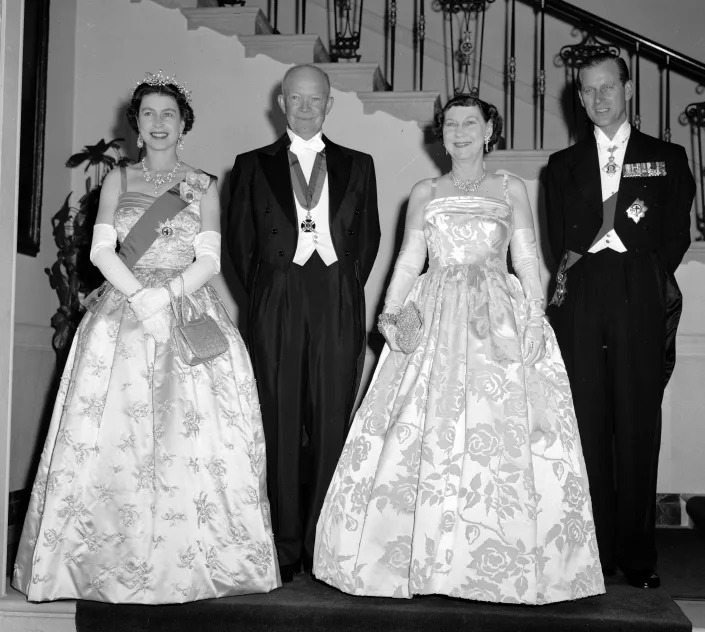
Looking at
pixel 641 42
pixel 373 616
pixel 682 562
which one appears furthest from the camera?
pixel 641 42

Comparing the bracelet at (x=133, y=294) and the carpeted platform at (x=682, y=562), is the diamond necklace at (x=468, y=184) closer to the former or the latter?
the bracelet at (x=133, y=294)

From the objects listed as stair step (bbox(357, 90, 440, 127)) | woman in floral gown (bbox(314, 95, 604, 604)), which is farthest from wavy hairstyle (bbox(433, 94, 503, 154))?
stair step (bbox(357, 90, 440, 127))

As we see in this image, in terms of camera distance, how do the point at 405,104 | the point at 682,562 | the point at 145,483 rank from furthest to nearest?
the point at 405,104
the point at 682,562
the point at 145,483

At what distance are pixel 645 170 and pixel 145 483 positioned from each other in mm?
1938

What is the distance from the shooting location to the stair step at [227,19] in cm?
453

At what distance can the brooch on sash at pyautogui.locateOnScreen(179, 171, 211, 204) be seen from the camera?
292 centimetres

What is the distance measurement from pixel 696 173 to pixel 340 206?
134 inches

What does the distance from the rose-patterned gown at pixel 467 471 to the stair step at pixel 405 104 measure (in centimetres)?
157

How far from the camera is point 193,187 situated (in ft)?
9.63

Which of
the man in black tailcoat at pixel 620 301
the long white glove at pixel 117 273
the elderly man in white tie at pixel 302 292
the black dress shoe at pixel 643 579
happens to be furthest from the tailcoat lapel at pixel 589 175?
the long white glove at pixel 117 273

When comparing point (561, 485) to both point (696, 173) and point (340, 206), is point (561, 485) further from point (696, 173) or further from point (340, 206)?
point (696, 173)

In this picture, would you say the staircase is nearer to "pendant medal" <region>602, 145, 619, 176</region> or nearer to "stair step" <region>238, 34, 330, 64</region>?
"stair step" <region>238, 34, 330, 64</region>

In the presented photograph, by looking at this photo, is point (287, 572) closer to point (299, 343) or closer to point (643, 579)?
point (299, 343)

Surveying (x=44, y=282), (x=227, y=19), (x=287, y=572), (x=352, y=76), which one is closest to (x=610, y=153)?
(x=352, y=76)
